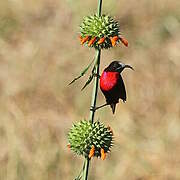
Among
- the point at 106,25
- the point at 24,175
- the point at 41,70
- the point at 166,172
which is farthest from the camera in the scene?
the point at 41,70

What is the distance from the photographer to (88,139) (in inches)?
77.0

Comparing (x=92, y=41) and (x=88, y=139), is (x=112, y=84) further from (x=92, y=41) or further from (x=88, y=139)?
(x=88, y=139)

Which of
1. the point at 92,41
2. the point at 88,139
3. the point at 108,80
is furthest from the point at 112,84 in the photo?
the point at 88,139

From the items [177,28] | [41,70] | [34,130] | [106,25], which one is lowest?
[106,25]

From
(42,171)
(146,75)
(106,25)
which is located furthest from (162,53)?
(106,25)

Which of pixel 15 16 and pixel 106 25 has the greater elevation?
pixel 15 16

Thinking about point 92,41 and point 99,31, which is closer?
point 92,41

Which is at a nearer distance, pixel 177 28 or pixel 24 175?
pixel 24 175

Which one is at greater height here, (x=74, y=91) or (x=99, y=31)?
(x=74, y=91)

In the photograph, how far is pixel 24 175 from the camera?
4738 mm

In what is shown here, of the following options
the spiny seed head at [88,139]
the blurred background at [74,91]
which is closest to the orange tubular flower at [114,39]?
the spiny seed head at [88,139]

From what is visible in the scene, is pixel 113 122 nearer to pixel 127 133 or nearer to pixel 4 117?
pixel 127 133

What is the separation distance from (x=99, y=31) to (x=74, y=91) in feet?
13.8

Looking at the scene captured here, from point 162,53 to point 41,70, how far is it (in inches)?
61.9
